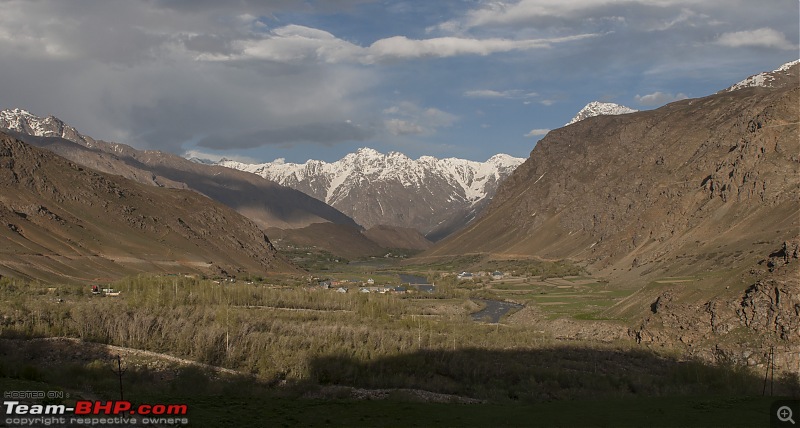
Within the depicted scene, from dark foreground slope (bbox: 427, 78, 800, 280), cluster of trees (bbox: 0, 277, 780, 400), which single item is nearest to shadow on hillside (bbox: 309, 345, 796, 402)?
cluster of trees (bbox: 0, 277, 780, 400)

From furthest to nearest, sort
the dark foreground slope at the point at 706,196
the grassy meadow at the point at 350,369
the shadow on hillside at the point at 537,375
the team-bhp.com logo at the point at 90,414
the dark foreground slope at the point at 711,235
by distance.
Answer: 1. the dark foreground slope at the point at 706,196
2. the dark foreground slope at the point at 711,235
3. the shadow on hillside at the point at 537,375
4. the grassy meadow at the point at 350,369
5. the team-bhp.com logo at the point at 90,414

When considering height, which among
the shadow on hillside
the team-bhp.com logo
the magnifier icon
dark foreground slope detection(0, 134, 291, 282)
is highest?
dark foreground slope detection(0, 134, 291, 282)

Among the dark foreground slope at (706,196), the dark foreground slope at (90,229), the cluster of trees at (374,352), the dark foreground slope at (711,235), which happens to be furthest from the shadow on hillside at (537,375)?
the dark foreground slope at (90,229)

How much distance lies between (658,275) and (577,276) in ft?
146

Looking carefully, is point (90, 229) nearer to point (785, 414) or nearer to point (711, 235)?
point (711, 235)

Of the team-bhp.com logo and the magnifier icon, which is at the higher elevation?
the team-bhp.com logo

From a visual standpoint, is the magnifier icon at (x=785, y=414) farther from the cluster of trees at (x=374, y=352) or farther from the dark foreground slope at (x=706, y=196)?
the dark foreground slope at (x=706, y=196)

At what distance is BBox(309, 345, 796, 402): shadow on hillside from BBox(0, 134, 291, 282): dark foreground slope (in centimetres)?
6691

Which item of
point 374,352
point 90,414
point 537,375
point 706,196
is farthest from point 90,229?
point 90,414

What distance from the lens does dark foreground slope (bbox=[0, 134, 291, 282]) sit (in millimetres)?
114188

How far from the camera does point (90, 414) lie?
2633cm

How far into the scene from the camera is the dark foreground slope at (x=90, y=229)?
114 metres

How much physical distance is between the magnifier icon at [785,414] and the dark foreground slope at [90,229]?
9599 centimetres

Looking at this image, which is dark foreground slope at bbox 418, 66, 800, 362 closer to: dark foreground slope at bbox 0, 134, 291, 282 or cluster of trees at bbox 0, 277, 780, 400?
cluster of trees at bbox 0, 277, 780, 400
